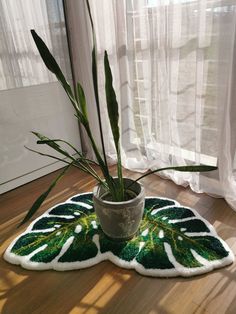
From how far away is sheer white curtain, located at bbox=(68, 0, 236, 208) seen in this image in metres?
1.50

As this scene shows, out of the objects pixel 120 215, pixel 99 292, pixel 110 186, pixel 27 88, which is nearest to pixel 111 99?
pixel 110 186

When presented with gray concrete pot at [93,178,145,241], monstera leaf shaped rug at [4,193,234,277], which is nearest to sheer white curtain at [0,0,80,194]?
monstera leaf shaped rug at [4,193,234,277]

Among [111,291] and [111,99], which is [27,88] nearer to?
[111,99]

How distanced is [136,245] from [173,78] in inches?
41.2

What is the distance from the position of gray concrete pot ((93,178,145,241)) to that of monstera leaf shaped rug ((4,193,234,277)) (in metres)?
0.08

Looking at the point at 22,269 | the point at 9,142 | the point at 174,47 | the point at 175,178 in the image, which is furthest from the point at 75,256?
the point at 174,47

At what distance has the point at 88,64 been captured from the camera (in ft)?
7.06

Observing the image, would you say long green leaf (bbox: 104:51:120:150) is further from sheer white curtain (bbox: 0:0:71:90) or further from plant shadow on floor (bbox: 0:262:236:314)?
sheer white curtain (bbox: 0:0:71:90)

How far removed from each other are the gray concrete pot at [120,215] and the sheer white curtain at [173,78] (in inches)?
23.3

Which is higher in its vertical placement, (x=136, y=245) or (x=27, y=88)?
(x=27, y=88)

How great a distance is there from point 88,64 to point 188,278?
169 centimetres

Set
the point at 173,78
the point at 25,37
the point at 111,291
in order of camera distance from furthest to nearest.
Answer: the point at 25,37
the point at 173,78
the point at 111,291

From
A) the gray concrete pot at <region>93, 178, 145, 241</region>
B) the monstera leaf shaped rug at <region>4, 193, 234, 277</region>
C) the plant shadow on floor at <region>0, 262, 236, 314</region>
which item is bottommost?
the plant shadow on floor at <region>0, 262, 236, 314</region>

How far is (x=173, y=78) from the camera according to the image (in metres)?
1.71
